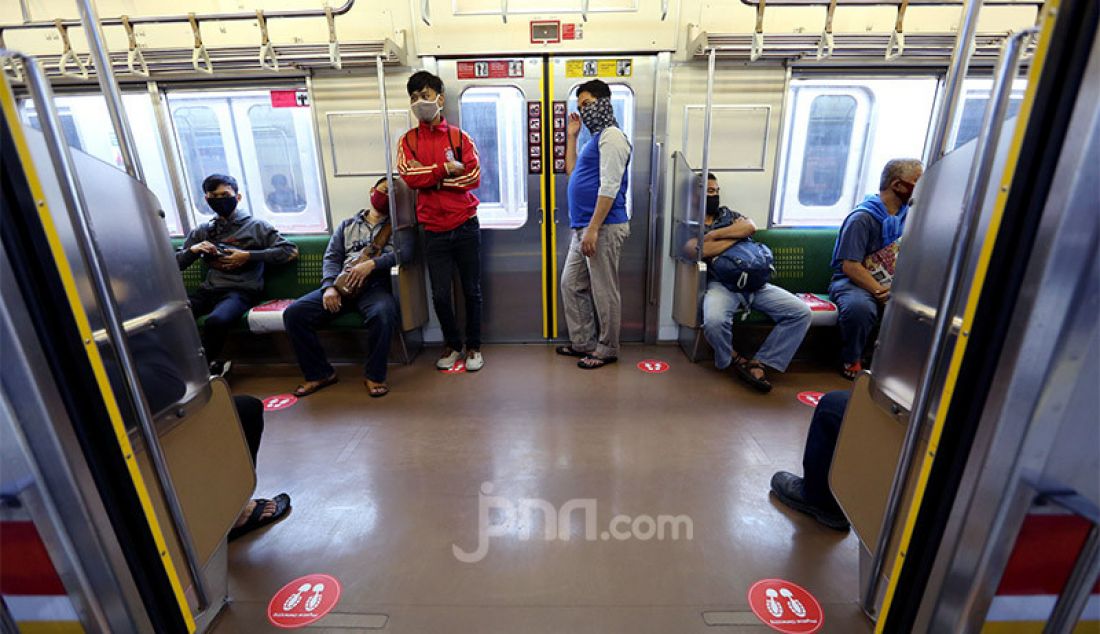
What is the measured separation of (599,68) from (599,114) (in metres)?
0.80

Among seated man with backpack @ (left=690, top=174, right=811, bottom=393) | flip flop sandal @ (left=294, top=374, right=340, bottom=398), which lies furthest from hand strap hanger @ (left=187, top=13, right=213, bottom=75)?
seated man with backpack @ (left=690, top=174, right=811, bottom=393)

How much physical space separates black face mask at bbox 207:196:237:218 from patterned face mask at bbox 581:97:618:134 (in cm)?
284

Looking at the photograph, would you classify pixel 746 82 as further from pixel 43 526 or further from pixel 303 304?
pixel 43 526

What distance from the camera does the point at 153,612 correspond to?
51.8 inches

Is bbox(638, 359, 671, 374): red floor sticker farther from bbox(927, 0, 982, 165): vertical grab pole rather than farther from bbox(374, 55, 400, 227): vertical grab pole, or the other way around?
bbox(927, 0, 982, 165): vertical grab pole

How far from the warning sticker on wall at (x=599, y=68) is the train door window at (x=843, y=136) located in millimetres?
1424

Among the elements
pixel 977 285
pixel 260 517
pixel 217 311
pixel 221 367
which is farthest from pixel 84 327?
pixel 221 367

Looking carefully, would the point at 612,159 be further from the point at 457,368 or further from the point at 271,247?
the point at 271,247

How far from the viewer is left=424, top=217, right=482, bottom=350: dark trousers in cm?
385

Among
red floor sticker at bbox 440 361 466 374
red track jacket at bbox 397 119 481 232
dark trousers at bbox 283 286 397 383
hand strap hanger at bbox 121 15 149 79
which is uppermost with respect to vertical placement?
hand strap hanger at bbox 121 15 149 79

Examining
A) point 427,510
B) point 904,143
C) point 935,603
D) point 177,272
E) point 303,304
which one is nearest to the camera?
point 935,603

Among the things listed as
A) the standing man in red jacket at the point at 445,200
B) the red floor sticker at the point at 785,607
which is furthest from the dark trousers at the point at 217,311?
the red floor sticker at the point at 785,607

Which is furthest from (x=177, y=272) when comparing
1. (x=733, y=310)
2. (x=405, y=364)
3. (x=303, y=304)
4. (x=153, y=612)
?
(x=733, y=310)

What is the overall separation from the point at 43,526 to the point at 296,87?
3994 mm
